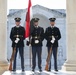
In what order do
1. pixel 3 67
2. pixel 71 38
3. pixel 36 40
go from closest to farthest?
pixel 36 40, pixel 3 67, pixel 71 38

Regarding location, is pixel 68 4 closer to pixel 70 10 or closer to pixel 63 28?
pixel 70 10

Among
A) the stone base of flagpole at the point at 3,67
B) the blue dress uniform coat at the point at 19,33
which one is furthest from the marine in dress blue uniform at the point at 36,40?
the stone base of flagpole at the point at 3,67

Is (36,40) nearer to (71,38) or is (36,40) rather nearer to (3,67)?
(71,38)

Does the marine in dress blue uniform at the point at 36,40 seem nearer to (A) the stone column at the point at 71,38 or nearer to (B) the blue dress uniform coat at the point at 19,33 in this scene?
(B) the blue dress uniform coat at the point at 19,33

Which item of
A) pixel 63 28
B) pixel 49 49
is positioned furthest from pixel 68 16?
pixel 63 28

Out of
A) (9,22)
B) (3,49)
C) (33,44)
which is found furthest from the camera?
(9,22)

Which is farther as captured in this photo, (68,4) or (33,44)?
(68,4)

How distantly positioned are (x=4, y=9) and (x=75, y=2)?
372cm

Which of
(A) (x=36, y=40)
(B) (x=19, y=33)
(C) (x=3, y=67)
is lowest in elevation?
(C) (x=3, y=67)

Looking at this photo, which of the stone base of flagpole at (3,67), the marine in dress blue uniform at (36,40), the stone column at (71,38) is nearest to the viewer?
the marine in dress blue uniform at (36,40)

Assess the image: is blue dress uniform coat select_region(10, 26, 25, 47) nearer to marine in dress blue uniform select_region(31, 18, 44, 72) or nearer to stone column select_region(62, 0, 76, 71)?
marine in dress blue uniform select_region(31, 18, 44, 72)

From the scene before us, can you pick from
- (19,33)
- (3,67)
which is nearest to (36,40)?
(19,33)

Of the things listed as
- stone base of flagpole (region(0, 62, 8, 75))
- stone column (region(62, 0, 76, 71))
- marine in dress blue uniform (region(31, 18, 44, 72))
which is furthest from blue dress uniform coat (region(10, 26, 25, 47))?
stone column (region(62, 0, 76, 71))

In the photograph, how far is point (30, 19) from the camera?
628 inches
